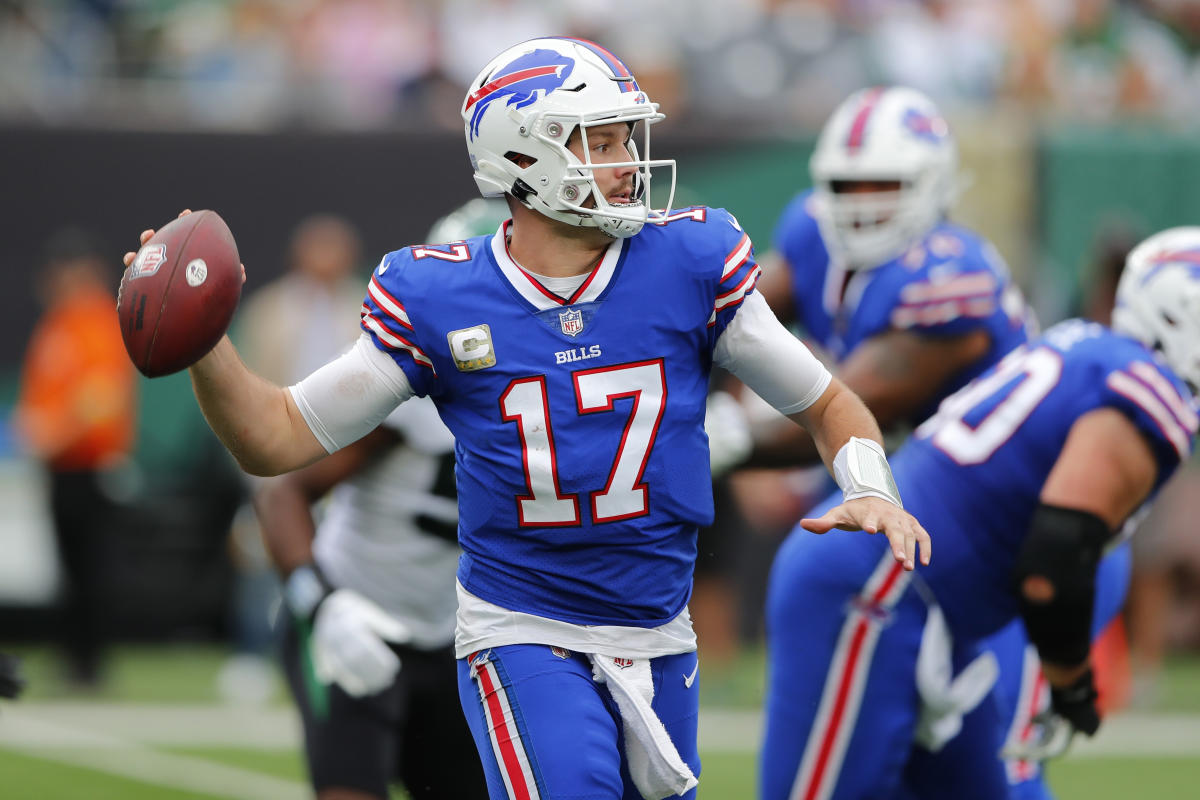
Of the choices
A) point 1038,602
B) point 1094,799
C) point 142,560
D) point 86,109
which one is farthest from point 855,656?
point 86,109

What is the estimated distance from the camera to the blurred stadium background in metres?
9.52

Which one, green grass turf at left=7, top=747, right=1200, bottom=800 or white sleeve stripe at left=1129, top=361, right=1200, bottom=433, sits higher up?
white sleeve stripe at left=1129, top=361, right=1200, bottom=433

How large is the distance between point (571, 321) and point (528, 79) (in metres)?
0.46

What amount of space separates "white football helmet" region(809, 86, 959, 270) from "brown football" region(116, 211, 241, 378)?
2.35 m

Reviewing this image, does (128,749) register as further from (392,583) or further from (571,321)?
(571,321)

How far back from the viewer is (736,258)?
3188mm

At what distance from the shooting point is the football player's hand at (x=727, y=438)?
456 cm

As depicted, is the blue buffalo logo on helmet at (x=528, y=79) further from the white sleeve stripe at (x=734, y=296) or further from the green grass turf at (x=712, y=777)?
the green grass turf at (x=712, y=777)

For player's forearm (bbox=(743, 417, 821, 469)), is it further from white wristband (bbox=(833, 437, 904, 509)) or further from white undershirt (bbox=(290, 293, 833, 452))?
white wristband (bbox=(833, 437, 904, 509))

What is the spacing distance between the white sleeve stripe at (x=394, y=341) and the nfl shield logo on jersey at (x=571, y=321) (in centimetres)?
25

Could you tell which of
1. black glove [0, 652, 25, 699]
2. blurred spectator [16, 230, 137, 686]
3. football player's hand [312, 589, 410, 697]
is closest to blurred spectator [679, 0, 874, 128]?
blurred spectator [16, 230, 137, 686]

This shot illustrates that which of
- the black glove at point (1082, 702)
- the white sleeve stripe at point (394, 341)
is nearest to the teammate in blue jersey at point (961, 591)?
the black glove at point (1082, 702)

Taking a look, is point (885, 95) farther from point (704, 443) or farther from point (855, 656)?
point (704, 443)

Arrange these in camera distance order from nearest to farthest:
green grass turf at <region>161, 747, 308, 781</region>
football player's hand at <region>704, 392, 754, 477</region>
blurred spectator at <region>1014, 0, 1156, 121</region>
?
1. football player's hand at <region>704, 392, 754, 477</region>
2. green grass turf at <region>161, 747, 308, 781</region>
3. blurred spectator at <region>1014, 0, 1156, 121</region>
